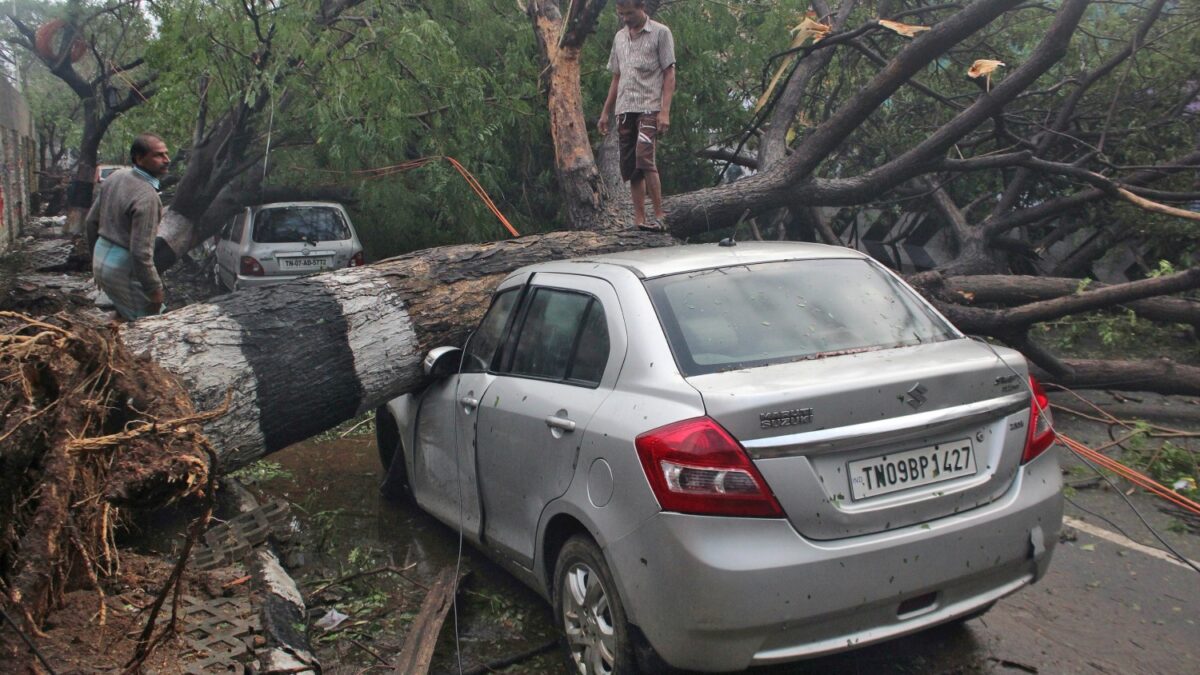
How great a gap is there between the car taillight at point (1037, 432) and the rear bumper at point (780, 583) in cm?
35

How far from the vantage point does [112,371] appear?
3.77m

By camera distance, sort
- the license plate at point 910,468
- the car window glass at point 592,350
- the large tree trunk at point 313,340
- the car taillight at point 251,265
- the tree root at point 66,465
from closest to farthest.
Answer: the tree root at point 66,465 < the license plate at point 910,468 < the car window glass at point 592,350 < the large tree trunk at point 313,340 < the car taillight at point 251,265

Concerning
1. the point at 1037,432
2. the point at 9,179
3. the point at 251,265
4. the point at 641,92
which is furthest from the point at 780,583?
the point at 9,179

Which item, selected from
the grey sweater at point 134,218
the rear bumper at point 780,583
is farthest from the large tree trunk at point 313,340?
the rear bumper at point 780,583

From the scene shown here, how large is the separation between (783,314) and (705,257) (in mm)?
501

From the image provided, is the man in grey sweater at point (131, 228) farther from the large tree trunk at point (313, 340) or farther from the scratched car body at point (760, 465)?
the scratched car body at point (760, 465)

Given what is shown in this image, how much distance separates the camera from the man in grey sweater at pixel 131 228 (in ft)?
19.7

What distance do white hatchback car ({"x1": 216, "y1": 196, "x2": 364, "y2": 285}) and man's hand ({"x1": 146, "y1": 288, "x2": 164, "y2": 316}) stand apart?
6258 mm

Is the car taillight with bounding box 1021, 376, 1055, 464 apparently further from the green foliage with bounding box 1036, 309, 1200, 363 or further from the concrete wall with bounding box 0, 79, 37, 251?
the concrete wall with bounding box 0, 79, 37, 251

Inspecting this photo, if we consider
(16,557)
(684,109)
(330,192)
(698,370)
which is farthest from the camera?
(330,192)

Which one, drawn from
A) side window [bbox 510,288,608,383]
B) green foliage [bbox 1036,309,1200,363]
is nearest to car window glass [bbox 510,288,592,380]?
side window [bbox 510,288,608,383]

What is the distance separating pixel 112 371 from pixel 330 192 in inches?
386

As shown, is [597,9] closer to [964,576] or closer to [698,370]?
[698,370]

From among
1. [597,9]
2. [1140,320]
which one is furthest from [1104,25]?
[597,9]
